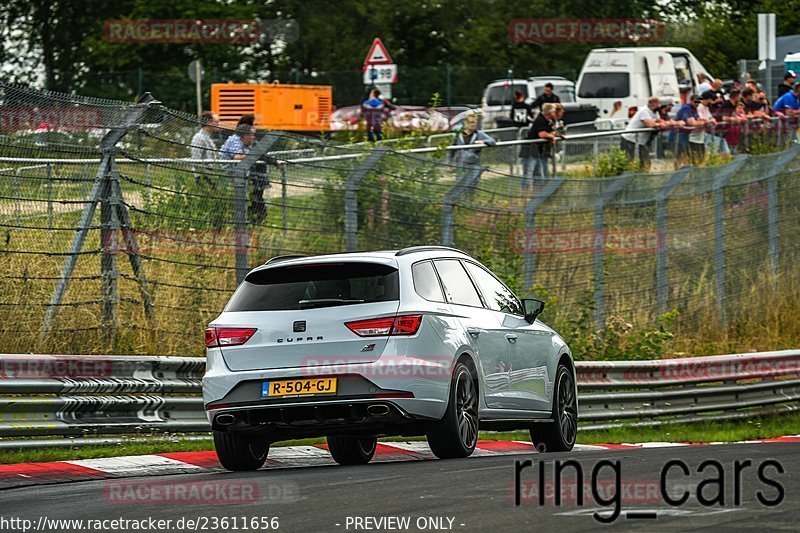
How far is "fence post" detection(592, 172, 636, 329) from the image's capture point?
20.9 metres

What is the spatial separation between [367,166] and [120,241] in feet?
10.1

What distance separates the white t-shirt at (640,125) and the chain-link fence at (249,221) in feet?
9.91

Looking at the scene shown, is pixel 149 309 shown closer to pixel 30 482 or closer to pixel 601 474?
pixel 30 482

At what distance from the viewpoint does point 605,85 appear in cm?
4231

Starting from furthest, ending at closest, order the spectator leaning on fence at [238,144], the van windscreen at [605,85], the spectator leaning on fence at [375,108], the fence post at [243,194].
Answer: the van windscreen at [605,85]
the spectator leaning on fence at [375,108]
the fence post at [243,194]
the spectator leaning on fence at [238,144]

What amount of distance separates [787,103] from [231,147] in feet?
51.4

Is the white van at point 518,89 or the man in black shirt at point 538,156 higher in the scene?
the white van at point 518,89

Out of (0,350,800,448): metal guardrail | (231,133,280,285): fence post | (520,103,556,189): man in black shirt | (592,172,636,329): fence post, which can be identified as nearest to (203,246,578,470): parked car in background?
(0,350,800,448): metal guardrail

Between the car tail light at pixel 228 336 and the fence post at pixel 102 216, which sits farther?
the fence post at pixel 102 216

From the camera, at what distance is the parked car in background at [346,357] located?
10945 mm

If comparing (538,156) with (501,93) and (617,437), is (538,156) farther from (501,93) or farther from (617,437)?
(501,93)

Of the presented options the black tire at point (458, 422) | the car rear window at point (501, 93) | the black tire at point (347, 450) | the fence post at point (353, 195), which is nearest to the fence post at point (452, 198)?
the fence post at point (353, 195)

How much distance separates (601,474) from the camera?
955 centimetres

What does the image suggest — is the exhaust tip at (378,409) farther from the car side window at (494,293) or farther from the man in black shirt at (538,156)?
the man in black shirt at (538,156)
